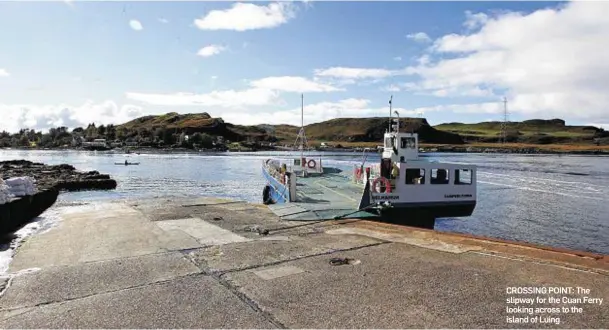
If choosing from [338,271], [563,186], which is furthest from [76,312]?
[563,186]

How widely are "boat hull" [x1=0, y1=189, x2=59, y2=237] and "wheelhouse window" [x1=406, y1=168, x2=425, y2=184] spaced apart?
15.7 meters

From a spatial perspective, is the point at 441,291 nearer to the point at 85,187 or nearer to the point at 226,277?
the point at 226,277

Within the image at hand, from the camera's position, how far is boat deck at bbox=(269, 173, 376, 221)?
1605 centimetres

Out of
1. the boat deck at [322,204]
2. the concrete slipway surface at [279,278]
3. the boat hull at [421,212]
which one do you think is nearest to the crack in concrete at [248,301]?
the concrete slipway surface at [279,278]

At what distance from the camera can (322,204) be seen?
706 inches

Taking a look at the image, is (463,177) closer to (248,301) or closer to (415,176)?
(415,176)

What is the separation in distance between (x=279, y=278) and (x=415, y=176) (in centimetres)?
1237

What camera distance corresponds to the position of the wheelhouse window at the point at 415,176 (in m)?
19.3

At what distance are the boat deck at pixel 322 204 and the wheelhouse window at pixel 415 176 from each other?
8.22 ft

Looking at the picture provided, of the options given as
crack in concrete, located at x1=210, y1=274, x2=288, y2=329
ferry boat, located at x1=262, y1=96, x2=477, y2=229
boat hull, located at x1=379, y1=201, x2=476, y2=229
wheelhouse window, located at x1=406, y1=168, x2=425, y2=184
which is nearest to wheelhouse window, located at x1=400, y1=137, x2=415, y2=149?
ferry boat, located at x1=262, y1=96, x2=477, y2=229

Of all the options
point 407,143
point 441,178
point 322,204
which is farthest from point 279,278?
point 407,143

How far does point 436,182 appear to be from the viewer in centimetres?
2006

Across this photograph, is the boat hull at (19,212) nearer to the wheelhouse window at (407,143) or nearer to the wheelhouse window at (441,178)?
the wheelhouse window at (441,178)

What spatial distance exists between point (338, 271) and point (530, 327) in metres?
3.83
